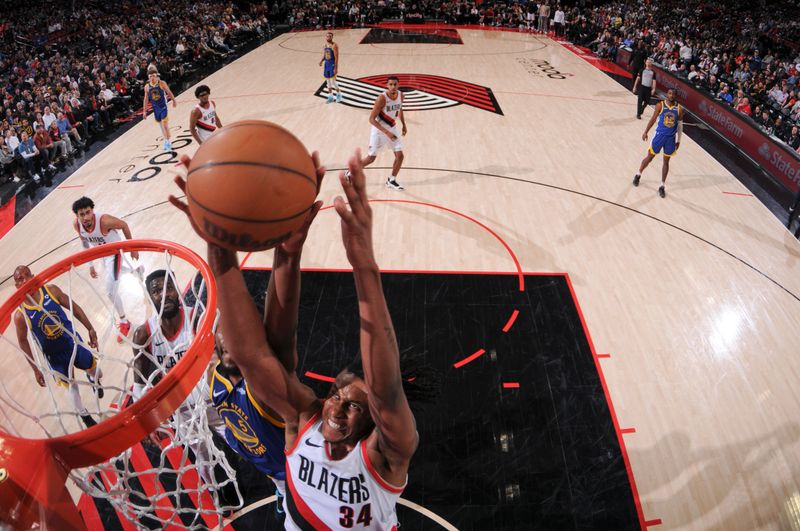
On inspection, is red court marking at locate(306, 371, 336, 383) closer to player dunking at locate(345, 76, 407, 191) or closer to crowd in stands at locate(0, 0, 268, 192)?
player dunking at locate(345, 76, 407, 191)

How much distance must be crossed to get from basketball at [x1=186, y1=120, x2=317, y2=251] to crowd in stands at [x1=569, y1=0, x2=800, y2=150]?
10.1 meters

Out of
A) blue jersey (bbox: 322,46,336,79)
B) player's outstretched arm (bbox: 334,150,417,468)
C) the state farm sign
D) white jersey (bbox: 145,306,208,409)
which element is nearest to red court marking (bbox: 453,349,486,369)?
white jersey (bbox: 145,306,208,409)

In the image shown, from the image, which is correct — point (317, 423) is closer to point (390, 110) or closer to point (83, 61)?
point (390, 110)

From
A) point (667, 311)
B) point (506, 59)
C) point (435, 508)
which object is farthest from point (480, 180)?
point (506, 59)

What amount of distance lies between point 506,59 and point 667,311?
13642 mm

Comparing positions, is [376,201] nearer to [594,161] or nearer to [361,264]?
[594,161]

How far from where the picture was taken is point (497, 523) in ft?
11.6

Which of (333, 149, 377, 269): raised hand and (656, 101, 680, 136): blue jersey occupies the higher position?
(333, 149, 377, 269): raised hand

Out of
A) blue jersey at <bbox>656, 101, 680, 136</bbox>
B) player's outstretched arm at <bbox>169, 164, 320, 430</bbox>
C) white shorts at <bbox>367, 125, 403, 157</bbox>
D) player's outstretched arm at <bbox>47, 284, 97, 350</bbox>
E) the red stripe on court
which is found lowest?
the red stripe on court

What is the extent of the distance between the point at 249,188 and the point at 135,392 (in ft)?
7.31

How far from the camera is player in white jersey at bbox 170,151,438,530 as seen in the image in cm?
174

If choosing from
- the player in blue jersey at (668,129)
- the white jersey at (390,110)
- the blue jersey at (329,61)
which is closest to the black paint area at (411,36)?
the blue jersey at (329,61)

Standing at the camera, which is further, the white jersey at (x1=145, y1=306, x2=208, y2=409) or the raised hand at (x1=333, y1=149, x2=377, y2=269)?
the white jersey at (x1=145, y1=306, x2=208, y2=409)

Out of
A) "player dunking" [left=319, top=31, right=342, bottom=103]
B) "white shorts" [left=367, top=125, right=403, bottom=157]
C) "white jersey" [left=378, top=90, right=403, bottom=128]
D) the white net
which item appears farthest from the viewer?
"player dunking" [left=319, top=31, right=342, bottom=103]
